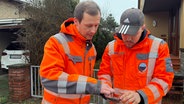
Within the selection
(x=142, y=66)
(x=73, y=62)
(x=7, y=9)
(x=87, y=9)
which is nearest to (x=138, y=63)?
(x=142, y=66)

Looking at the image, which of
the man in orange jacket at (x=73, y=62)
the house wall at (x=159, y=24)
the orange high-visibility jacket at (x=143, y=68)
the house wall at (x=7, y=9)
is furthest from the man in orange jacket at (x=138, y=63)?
the house wall at (x=7, y=9)

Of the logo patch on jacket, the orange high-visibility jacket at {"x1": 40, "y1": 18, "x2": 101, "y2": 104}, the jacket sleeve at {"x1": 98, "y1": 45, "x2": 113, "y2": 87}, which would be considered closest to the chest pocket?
the orange high-visibility jacket at {"x1": 40, "y1": 18, "x2": 101, "y2": 104}

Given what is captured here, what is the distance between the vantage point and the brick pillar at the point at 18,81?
26.6 feet

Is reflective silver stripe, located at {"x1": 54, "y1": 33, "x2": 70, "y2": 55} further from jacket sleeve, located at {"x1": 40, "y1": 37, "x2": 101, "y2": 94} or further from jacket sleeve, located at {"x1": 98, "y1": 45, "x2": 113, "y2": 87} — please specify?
jacket sleeve, located at {"x1": 98, "y1": 45, "x2": 113, "y2": 87}

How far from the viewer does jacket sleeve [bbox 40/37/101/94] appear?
211 centimetres

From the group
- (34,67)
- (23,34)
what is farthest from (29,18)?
(34,67)

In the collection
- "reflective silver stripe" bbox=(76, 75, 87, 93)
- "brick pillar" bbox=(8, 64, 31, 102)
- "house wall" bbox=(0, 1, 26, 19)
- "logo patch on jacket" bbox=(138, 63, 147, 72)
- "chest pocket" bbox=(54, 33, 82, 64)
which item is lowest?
"brick pillar" bbox=(8, 64, 31, 102)

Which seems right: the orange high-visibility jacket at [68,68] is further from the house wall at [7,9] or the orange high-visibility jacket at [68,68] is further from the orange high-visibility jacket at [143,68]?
the house wall at [7,9]

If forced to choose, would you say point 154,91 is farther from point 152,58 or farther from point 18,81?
point 18,81

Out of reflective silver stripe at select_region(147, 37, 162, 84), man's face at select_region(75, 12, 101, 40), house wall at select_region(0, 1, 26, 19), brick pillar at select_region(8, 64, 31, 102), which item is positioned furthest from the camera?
house wall at select_region(0, 1, 26, 19)

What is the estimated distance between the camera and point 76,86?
210 centimetres

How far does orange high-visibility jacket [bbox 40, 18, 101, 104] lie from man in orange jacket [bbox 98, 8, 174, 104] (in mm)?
258

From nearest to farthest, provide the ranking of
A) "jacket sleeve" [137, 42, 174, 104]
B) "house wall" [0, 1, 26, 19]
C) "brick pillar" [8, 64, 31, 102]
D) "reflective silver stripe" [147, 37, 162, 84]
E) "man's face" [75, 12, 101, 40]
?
"man's face" [75, 12, 101, 40], "jacket sleeve" [137, 42, 174, 104], "reflective silver stripe" [147, 37, 162, 84], "brick pillar" [8, 64, 31, 102], "house wall" [0, 1, 26, 19]

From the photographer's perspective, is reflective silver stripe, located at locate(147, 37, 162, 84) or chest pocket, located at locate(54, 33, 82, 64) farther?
reflective silver stripe, located at locate(147, 37, 162, 84)
